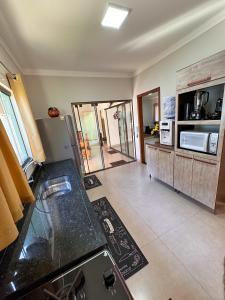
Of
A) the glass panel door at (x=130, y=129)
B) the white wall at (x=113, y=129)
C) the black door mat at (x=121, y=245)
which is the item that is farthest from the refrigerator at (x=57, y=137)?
the white wall at (x=113, y=129)

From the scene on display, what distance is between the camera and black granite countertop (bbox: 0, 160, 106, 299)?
72 centimetres

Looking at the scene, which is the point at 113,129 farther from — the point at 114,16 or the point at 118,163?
the point at 114,16

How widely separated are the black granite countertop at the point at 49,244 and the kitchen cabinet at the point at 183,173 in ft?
5.85

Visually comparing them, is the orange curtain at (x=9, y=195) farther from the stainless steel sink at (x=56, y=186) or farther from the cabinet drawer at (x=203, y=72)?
the cabinet drawer at (x=203, y=72)

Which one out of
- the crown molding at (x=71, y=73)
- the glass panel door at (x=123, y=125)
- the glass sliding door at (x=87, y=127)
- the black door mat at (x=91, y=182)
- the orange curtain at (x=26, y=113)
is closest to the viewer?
the orange curtain at (x=26, y=113)

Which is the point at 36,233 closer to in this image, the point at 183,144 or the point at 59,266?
the point at 59,266

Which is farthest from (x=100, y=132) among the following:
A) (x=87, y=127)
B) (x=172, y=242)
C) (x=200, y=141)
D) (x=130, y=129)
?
(x=172, y=242)

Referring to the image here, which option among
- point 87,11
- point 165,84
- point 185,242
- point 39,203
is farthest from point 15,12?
point 185,242

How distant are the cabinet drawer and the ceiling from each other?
0.63 meters

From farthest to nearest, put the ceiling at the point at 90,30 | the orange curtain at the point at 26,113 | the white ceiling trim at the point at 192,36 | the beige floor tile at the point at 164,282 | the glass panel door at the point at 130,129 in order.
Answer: the glass panel door at the point at 130,129 → the orange curtain at the point at 26,113 → the white ceiling trim at the point at 192,36 → the ceiling at the point at 90,30 → the beige floor tile at the point at 164,282

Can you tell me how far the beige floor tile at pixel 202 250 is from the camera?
1.30 meters

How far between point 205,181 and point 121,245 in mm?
1522

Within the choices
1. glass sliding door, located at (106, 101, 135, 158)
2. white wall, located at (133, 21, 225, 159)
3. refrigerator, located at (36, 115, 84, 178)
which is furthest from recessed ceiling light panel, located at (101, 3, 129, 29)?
glass sliding door, located at (106, 101, 135, 158)

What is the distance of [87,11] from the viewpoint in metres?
1.52
